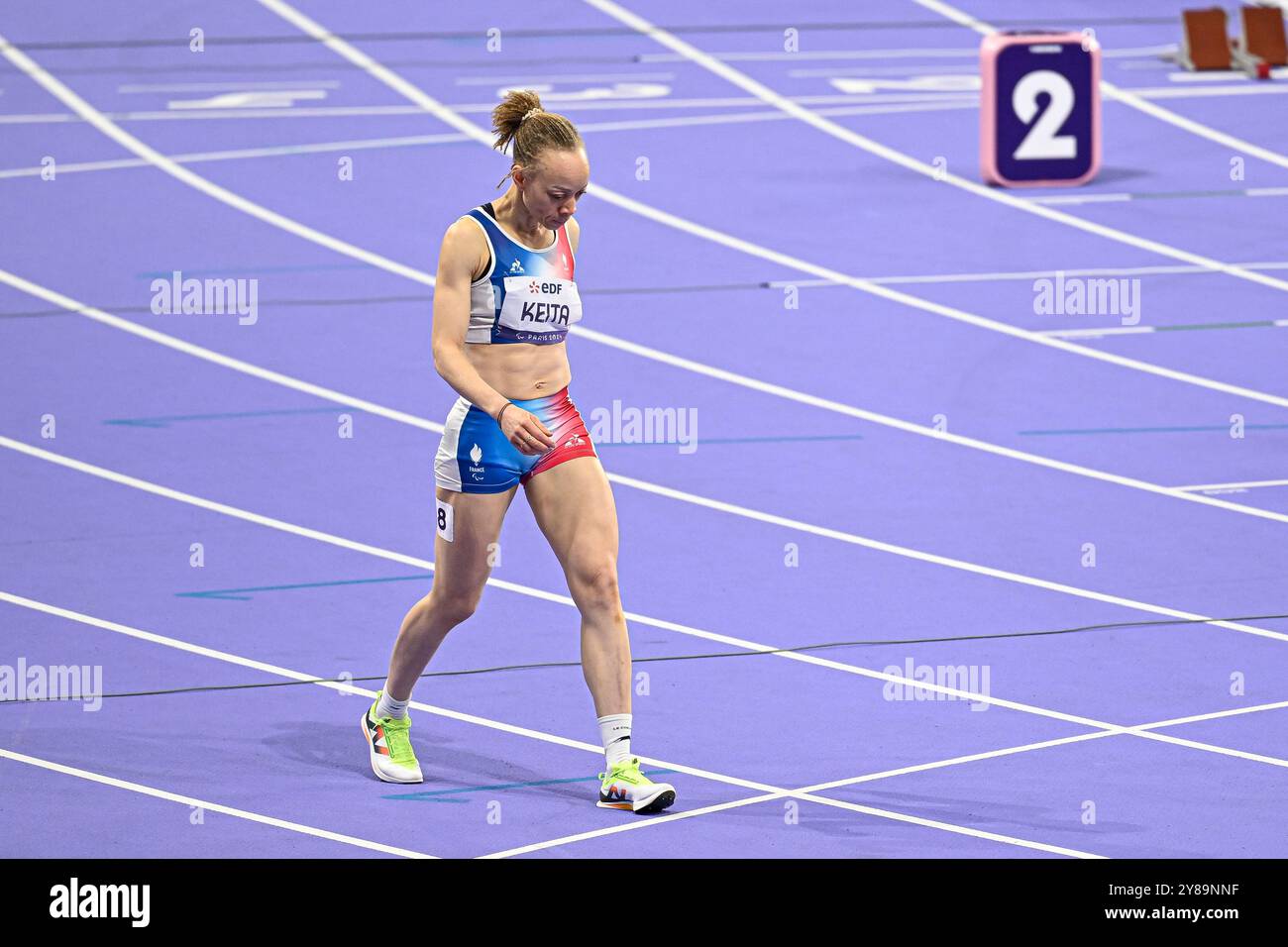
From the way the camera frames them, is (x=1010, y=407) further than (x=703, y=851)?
Yes

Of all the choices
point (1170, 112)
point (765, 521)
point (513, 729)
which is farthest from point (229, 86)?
point (513, 729)

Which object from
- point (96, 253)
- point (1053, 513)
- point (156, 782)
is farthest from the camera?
point (96, 253)

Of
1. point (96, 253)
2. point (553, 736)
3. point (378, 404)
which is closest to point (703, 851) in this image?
point (553, 736)

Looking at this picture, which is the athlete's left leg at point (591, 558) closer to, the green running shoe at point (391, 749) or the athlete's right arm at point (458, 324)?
the athlete's right arm at point (458, 324)

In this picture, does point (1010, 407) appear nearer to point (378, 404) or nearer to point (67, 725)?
point (378, 404)

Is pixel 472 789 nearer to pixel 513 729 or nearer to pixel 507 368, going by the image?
pixel 513 729

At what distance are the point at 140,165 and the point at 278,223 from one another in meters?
1.57

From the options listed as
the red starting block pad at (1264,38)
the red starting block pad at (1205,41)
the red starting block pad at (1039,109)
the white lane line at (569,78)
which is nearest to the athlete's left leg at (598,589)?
the red starting block pad at (1039,109)

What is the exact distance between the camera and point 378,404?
34.4 ft

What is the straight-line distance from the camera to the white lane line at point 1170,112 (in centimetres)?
1479

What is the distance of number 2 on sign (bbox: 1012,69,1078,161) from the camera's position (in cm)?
1377

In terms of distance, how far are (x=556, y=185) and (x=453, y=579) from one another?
4.03 ft

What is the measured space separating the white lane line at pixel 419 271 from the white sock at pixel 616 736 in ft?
18.1

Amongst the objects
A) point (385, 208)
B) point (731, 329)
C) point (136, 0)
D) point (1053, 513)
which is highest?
point (136, 0)
